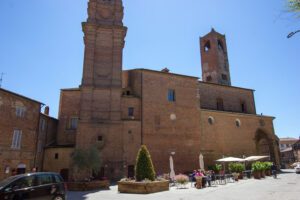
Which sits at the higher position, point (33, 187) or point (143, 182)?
point (33, 187)

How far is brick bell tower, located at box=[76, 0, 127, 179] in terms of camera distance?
900 inches

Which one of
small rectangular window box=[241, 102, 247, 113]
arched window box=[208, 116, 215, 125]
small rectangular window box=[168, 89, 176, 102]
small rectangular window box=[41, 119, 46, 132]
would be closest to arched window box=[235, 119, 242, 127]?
arched window box=[208, 116, 215, 125]

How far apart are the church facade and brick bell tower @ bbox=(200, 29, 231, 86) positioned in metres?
10.6

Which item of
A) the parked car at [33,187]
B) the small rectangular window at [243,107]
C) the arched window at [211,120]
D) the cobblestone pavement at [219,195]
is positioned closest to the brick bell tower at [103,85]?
the cobblestone pavement at [219,195]

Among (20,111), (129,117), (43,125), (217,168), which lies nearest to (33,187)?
(20,111)

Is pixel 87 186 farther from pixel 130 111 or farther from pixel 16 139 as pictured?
pixel 130 111

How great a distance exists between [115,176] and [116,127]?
463 cm

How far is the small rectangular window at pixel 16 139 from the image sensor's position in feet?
68.6

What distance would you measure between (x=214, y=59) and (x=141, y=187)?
34050 mm

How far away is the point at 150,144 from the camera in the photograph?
25062 millimetres

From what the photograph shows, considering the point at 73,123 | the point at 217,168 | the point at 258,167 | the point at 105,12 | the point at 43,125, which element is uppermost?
the point at 105,12

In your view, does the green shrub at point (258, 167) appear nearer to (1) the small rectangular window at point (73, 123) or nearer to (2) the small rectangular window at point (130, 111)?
(2) the small rectangular window at point (130, 111)

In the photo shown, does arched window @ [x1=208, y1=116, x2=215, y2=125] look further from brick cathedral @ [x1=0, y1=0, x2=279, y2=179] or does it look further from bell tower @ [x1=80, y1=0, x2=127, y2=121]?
bell tower @ [x1=80, y1=0, x2=127, y2=121]

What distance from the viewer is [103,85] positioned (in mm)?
24938
